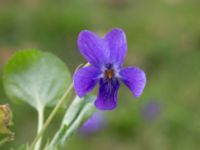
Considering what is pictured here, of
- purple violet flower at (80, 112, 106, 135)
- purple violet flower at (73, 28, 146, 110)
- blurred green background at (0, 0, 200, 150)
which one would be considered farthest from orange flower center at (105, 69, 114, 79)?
purple violet flower at (80, 112, 106, 135)

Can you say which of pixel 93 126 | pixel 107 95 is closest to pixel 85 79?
pixel 107 95

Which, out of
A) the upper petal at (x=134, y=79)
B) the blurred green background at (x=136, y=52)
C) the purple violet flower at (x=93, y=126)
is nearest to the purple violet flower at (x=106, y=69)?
the upper petal at (x=134, y=79)

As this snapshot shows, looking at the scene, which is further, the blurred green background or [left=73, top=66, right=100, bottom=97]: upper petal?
the blurred green background

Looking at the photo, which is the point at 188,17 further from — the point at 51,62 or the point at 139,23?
the point at 51,62

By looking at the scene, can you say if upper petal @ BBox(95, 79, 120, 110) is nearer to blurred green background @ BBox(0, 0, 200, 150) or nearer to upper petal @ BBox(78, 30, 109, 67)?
upper petal @ BBox(78, 30, 109, 67)

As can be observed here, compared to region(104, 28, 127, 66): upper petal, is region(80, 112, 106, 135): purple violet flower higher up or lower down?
lower down

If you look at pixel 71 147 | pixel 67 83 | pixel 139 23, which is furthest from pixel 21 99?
pixel 139 23
